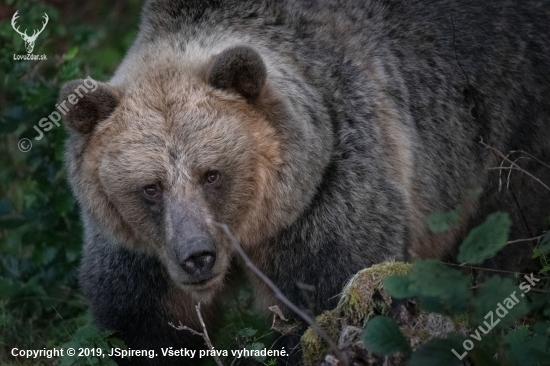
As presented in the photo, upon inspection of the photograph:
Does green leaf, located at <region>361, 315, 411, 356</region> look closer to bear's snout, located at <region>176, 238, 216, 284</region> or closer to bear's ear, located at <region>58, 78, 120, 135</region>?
bear's snout, located at <region>176, 238, 216, 284</region>

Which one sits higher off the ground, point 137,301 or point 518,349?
point 518,349

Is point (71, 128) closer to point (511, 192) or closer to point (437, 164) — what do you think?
point (437, 164)

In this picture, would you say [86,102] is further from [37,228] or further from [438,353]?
[37,228]

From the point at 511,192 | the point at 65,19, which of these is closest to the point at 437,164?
the point at 511,192

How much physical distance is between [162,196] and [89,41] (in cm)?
439

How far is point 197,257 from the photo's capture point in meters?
5.11

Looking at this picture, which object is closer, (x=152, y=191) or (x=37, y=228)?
A: (x=152, y=191)

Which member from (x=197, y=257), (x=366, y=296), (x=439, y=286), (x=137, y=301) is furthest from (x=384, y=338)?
(x=137, y=301)

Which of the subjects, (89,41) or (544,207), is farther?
(89,41)

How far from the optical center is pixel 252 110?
557 centimetres

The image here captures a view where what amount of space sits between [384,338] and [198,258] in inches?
53.7

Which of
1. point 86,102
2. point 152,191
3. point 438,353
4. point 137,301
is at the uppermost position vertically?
point 86,102

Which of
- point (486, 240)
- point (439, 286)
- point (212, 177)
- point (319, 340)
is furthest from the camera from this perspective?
point (212, 177)

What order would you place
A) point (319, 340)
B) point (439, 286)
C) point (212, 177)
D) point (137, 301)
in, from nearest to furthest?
point (439, 286), point (319, 340), point (212, 177), point (137, 301)
